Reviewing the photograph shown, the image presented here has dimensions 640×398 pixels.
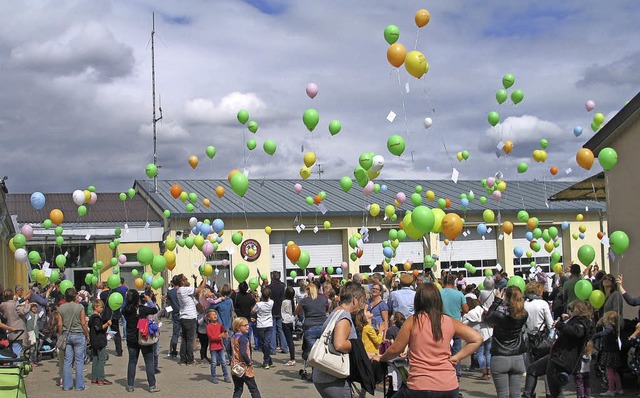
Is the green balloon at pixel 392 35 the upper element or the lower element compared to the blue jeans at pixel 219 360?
upper

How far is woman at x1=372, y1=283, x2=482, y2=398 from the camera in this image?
5172 millimetres

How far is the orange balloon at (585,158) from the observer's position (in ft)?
40.3

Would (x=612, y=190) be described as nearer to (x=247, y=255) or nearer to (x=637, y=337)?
(x=637, y=337)

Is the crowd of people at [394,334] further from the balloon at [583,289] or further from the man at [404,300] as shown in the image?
the balloon at [583,289]

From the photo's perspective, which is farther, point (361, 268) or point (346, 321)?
point (361, 268)

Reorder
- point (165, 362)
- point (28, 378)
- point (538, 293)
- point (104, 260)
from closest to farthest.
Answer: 1. point (538, 293)
2. point (28, 378)
3. point (165, 362)
4. point (104, 260)

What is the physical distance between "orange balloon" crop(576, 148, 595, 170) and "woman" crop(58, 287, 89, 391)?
8.74 metres

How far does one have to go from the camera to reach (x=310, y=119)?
47.1 feet

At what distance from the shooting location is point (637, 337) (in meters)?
9.42

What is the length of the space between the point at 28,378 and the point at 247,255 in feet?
50.6

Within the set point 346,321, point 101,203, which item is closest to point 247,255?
point 101,203

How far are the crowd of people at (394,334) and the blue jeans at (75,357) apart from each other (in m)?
0.02

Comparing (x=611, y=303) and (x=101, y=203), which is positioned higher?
(x=101, y=203)

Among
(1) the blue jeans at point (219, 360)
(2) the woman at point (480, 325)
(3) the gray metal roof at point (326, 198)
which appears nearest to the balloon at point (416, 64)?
(2) the woman at point (480, 325)
